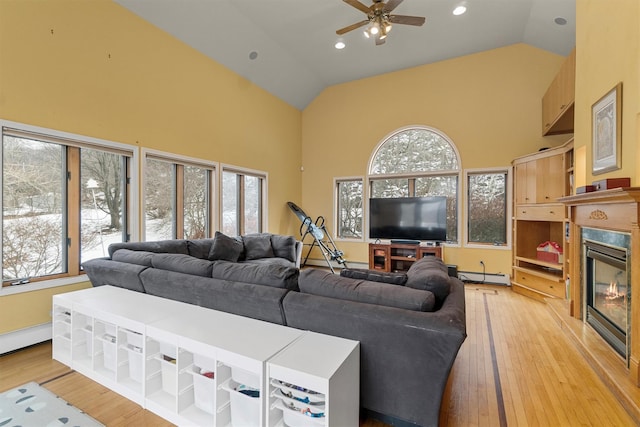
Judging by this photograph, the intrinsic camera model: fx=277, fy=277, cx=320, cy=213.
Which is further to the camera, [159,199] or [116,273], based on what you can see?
[159,199]

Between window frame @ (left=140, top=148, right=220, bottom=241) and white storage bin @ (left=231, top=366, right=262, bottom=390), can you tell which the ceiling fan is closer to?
window frame @ (left=140, top=148, right=220, bottom=241)

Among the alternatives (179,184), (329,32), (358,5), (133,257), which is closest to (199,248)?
(179,184)

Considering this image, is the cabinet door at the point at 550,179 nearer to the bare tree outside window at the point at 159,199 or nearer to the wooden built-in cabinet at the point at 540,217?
the wooden built-in cabinet at the point at 540,217

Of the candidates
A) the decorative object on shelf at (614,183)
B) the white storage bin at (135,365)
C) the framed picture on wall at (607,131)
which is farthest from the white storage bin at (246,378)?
the framed picture on wall at (607,131)

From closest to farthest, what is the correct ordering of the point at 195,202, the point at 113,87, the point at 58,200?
the point at 58,200 < the point at 113,87 < the point at 195,202

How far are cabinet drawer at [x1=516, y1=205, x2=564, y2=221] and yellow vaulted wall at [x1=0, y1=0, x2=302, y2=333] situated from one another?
4.98 metres

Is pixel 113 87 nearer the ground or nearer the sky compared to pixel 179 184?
nearer the sky

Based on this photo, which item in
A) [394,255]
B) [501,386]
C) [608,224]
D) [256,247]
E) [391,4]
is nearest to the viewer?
[501,386]

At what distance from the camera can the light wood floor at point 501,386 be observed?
5.92 feet

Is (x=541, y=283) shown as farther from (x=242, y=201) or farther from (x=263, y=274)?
(x=242, y=201)

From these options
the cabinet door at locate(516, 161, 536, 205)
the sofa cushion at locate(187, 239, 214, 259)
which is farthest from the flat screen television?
the sofa cushion at locate(187, 239, 214, 259)

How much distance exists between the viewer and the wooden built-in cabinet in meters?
3.91

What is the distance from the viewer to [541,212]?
4.21 m

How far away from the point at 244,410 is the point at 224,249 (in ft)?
9.85
